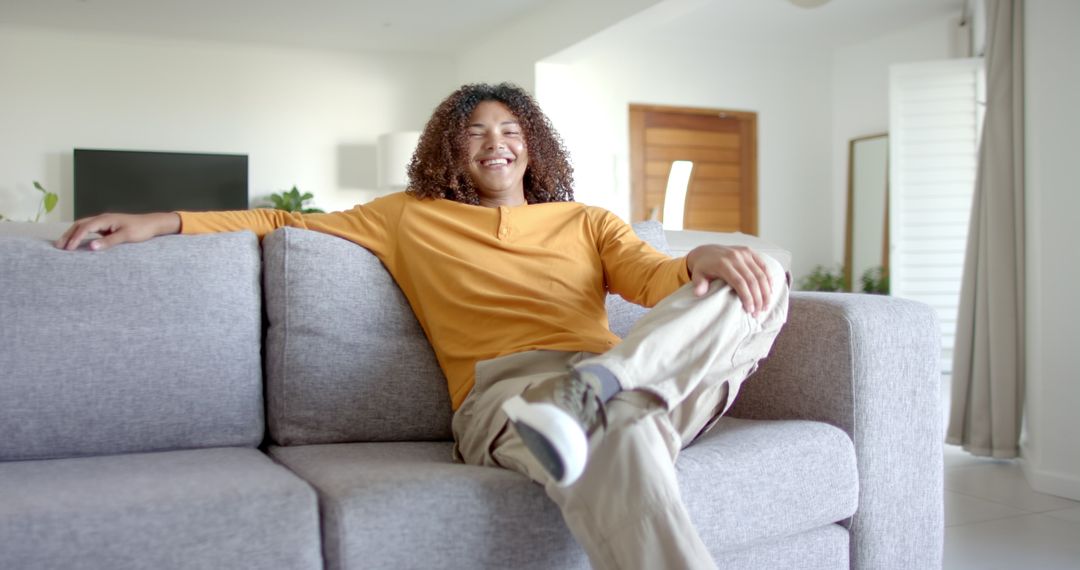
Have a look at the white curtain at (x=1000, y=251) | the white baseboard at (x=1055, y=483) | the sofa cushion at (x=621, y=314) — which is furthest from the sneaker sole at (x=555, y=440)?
the white curtain at (x=1000, y=251)

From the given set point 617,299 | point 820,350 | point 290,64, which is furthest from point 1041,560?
point 290,64

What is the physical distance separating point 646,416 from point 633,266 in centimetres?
55

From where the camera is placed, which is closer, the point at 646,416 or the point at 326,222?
the point at 646,416

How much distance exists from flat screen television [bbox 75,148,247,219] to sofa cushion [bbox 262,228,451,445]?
5517 mm

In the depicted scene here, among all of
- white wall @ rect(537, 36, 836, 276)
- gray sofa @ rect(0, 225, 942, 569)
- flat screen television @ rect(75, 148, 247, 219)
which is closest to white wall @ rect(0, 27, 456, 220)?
flat screen television @ rect(75, 148, 247, 219)

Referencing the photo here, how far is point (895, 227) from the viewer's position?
5.46 metres

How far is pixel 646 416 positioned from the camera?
4.27 feet

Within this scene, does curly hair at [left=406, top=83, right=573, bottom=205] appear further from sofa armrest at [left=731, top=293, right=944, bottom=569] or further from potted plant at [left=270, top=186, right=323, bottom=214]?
potted plant at [left=270, top=186, right=323, bottom=214]

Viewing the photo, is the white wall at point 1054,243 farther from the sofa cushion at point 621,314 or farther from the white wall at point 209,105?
the white wall at point 209,105

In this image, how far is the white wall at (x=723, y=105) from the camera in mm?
6895

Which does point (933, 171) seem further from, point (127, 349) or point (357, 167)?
point (127, 349)

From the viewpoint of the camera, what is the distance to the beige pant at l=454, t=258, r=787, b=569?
1.19m

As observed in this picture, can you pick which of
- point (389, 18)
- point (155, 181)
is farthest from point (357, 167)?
point (155, 181)

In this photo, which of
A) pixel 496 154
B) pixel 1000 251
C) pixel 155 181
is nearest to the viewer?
pixel 496 154
